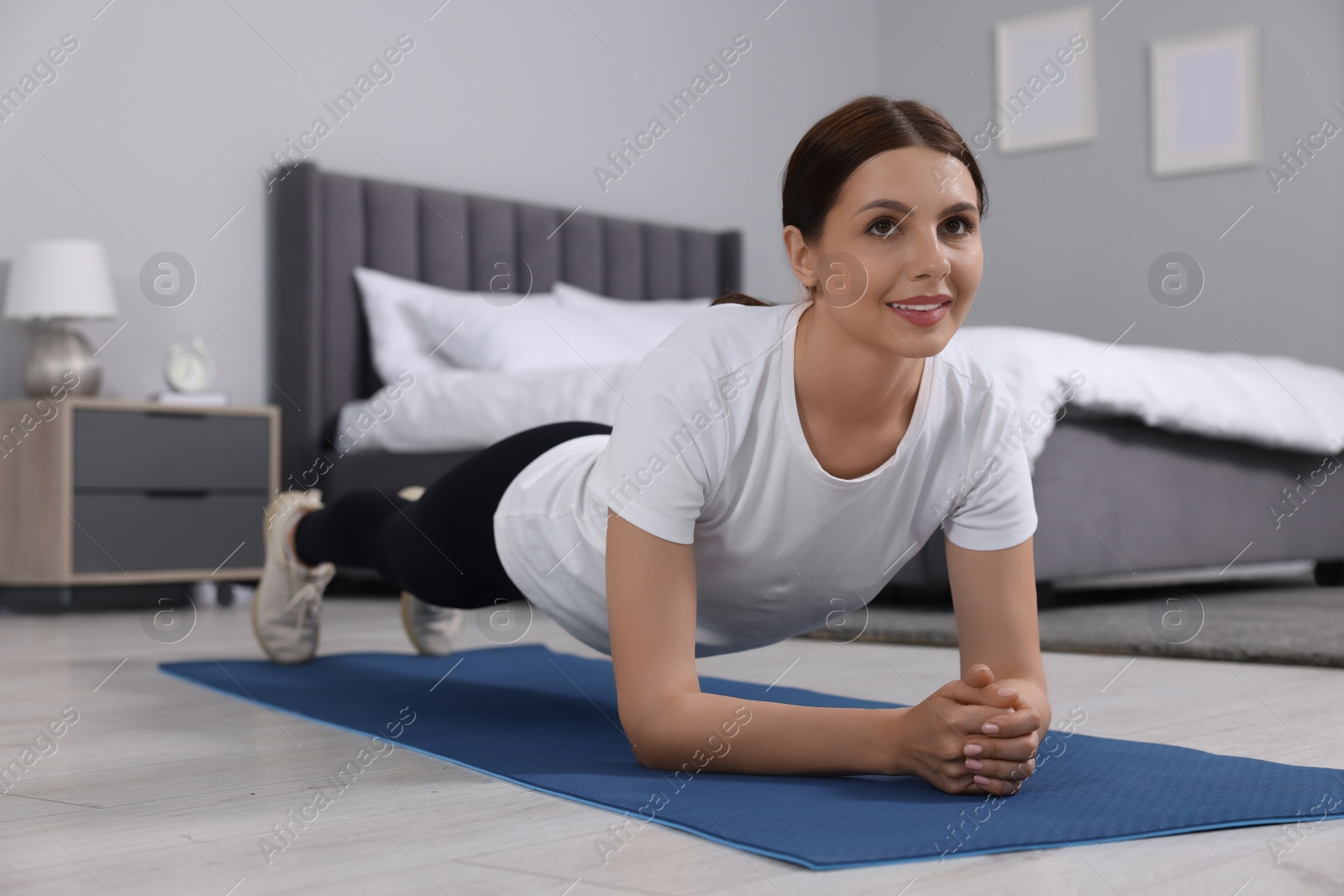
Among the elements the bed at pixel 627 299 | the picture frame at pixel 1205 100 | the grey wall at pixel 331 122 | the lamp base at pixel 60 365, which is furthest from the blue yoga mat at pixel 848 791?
the picture frame at pixel 1205 100

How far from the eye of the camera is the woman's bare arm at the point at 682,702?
122 centimetres

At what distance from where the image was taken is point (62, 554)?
3.45m

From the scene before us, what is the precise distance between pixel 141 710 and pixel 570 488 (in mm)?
792

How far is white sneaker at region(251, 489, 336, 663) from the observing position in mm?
2248

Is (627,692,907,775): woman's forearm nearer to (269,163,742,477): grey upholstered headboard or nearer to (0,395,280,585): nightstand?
(0,395,280,585): nightstand

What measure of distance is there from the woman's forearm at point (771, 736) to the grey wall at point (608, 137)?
3267 millimetres

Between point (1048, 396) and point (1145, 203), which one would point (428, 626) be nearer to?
point (1048, 396)

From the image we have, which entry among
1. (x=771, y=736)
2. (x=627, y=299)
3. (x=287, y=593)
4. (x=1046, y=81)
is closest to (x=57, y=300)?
(x=287, y=593)

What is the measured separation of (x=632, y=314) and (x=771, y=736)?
330 centimetres

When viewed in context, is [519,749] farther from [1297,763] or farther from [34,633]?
[34,633]

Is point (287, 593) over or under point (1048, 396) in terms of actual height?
under

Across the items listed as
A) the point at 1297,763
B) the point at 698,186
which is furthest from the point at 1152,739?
the point at 698,186

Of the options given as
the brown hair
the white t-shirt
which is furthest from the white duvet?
the brown hair

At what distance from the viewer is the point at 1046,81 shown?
5.60 metres
